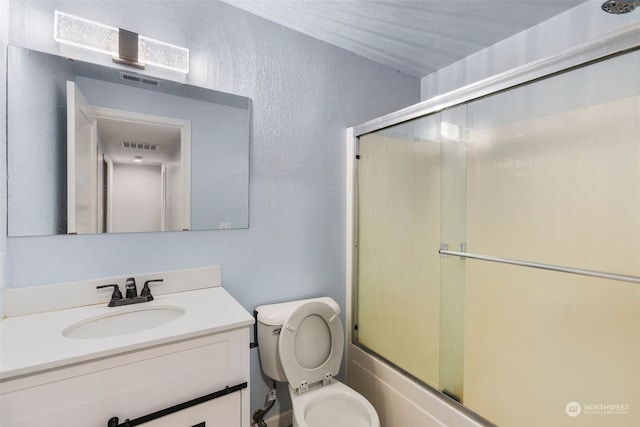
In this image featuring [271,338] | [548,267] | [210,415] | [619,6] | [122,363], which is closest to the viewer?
[122,363]

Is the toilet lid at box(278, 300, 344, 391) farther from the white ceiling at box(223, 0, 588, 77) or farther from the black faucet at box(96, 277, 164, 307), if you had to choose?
the white ceiling at box(223, 0, 588, 77)

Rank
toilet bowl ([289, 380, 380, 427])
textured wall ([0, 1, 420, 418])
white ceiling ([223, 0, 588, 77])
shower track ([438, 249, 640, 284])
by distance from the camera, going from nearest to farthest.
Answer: shower track ([438, 249, 640, 284])
textured wall ([0, 1, 420, 418])
toilet bowl ([289, 380, 380, 427])
white ceiling ([223, 0, 588, 77])

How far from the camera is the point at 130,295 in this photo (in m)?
1.30

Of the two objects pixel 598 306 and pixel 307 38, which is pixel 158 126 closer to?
pixel 307 38

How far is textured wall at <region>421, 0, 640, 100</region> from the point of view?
4.97ft

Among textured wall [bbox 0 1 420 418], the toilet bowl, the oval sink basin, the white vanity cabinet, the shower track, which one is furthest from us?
the toilet bowl

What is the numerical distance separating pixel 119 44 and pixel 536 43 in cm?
224

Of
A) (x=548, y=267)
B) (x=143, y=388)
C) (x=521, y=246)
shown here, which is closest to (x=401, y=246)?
(x=521, y=246)

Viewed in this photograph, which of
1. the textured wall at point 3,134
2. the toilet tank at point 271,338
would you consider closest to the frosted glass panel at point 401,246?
the toilet tank at point 271,338

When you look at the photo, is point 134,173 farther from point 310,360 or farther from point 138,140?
point 310,360

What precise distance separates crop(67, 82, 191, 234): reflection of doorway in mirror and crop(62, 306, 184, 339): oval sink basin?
0.37 metres

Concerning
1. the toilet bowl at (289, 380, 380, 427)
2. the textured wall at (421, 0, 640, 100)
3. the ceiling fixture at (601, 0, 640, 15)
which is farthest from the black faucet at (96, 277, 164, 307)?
the ceiling fixture at (601, 0, 640, 15)

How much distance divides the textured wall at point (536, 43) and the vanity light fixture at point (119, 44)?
1825 millimetres

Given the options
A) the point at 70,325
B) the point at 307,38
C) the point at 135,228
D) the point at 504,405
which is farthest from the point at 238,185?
the point at 504,405
